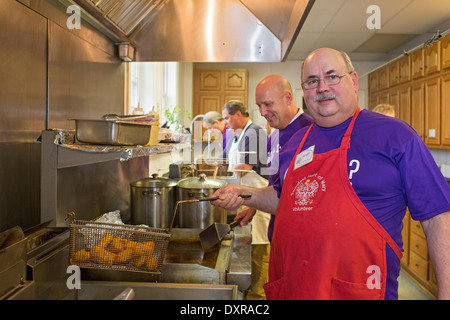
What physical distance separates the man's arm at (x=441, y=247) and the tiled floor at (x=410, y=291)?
2.91 meters

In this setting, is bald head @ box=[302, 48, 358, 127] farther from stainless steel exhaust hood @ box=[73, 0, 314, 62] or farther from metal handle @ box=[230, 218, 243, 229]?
stainless steel exhaust hood @ box=[73, 0, 314, 62]

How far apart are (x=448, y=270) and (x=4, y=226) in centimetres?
137

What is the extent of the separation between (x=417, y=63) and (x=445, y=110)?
84cm

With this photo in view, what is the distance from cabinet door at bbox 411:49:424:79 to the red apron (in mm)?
3816

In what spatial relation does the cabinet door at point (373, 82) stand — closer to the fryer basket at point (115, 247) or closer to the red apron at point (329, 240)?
the red apron at point (329, 240)

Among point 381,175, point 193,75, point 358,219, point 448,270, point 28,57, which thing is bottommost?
point 448,270

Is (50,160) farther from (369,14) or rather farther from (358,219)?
(369,14)

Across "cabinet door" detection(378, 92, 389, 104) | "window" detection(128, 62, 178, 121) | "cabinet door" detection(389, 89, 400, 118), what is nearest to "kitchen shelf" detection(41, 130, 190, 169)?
"window" detection(128, 62, 178, 121)

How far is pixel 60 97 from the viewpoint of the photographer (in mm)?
1395

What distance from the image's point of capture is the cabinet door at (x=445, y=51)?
3.67m

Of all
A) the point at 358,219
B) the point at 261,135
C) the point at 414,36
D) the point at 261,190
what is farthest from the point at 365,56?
the point at 358,219

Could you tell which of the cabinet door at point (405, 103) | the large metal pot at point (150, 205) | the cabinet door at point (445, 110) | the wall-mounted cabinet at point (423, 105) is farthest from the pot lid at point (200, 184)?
the cabinet door at point (405, 103)

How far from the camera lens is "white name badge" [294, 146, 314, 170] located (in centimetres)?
120
